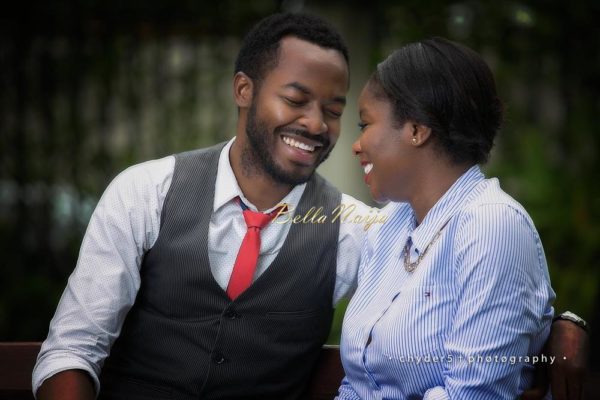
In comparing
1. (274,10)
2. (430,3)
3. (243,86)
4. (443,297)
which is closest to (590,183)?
(430,3)

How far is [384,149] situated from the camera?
252 cm

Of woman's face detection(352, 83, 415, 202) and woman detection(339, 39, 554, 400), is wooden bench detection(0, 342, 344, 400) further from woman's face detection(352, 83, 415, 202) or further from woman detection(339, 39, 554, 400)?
woman's face detection(352, 83, 415, 202)

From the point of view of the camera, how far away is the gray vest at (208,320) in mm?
2760

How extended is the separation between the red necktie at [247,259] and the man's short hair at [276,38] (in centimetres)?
49

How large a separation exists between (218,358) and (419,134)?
0.89 meters

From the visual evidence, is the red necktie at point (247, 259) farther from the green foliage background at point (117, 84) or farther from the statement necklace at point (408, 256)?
the green foliage background at point (117, 84)

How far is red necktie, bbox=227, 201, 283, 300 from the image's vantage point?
110 inches

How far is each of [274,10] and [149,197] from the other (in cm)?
289

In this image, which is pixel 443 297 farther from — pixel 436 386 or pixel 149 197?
pixel 149 197

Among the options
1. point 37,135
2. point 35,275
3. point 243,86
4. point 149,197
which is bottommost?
point 35,275

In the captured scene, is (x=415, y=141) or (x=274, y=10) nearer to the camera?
(x=415, y=141)

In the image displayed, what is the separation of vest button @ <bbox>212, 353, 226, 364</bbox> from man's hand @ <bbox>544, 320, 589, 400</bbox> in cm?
93

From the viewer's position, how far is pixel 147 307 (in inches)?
112

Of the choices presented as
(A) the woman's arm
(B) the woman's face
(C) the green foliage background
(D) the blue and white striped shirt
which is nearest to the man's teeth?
(B) the woman's face
